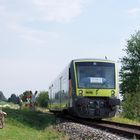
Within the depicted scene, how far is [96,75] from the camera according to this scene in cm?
2552

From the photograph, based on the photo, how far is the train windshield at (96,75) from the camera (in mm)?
25234

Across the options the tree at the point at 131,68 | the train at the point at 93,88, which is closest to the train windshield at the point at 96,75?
the train at the point at 93,88

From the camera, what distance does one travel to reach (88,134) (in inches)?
653

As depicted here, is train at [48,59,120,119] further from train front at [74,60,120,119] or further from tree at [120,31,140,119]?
tree at [120,31,140,119]

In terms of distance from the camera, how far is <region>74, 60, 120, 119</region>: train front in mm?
24672

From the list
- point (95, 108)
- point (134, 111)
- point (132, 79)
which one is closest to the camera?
point (95, 108)

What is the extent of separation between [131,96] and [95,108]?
2250cm

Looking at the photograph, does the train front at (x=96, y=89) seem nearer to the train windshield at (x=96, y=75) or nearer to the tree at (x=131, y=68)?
the train windshield at (x=96, y=75)

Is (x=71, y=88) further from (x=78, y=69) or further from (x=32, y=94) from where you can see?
(x=32, y=94)

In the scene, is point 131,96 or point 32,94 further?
point 131,96

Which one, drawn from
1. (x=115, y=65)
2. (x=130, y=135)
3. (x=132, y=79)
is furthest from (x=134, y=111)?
(x=132, y=79)

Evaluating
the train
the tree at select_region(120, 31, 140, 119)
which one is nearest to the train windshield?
the train

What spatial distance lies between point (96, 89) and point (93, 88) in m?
0.16

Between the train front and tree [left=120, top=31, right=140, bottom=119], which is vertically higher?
tree [left=120, top=31, right=140, bottom=119]
